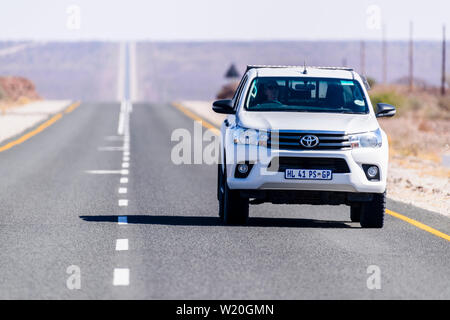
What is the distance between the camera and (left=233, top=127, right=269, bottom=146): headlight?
12.4 meters

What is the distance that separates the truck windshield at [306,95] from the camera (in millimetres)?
13469

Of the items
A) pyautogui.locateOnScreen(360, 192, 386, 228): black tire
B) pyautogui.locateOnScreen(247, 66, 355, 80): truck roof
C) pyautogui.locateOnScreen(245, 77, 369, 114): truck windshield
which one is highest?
pyautogui.locateOnScreen(247, 66, 355, 80): truck roof

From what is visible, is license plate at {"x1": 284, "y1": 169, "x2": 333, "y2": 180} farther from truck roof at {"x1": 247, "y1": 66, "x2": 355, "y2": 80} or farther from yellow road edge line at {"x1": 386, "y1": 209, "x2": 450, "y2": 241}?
truck roof at {"x1": 247, "y1": 66, "x2": 355, "y2": 80}

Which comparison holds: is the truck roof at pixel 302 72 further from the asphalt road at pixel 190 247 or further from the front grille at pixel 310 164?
the asphalt road at pixel 190 247

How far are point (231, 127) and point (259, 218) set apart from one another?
1624 mm

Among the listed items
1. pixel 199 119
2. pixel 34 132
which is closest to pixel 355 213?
pixel 34 132

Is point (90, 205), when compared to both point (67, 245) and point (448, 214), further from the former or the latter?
point (448, 214)

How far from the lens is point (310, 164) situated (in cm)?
1240

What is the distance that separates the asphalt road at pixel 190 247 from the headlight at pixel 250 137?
1.10 meters

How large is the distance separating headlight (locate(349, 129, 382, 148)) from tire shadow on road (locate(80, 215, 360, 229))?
1229 mm

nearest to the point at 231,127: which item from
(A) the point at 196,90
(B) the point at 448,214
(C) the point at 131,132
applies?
(B) the point at 448,214

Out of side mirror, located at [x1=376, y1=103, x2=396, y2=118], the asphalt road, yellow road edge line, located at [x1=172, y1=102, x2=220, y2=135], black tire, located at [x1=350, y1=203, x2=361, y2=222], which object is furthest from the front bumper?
yellow road edge line, located at [x1=172, y1=102, x2=220, y2=135]

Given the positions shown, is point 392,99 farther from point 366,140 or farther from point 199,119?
point 366,140

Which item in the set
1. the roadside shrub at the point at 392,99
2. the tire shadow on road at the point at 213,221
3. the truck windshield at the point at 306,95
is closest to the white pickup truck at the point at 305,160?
the truck windshield at the point at 306,95
